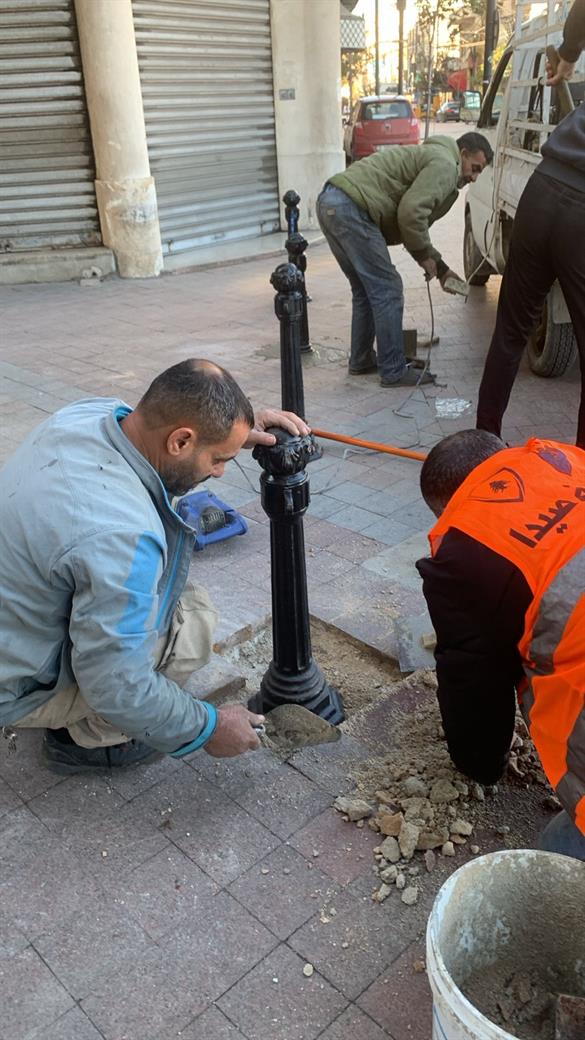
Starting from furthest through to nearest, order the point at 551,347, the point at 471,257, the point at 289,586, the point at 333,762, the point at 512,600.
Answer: the point at 471,257 < the point at 551,347 < the point at 289,586 < the point at 333,762 < the point at 512,600

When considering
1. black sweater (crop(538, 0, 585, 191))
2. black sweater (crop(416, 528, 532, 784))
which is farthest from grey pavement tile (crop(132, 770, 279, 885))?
black sweater (crop(538, 0, 585, 191))

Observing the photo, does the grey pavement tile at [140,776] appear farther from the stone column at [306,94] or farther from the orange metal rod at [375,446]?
the stone column at [306,94]

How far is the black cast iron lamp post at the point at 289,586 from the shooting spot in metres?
2.38

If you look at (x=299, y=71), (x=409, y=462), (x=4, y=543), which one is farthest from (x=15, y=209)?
(x=4, y=543)

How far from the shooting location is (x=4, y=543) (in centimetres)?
196

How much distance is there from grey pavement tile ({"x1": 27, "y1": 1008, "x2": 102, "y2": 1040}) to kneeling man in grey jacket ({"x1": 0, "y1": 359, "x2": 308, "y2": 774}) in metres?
0.59

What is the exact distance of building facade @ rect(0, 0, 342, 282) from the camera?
9.78 metres

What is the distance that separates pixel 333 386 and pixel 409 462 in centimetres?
158

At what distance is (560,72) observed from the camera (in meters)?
4.59

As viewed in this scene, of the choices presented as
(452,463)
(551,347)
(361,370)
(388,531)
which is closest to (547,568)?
(452,463)

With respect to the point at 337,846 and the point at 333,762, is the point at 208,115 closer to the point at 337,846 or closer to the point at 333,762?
the point at 333,762

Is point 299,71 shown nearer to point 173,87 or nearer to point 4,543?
point 173,87

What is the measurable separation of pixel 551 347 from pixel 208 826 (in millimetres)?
4612

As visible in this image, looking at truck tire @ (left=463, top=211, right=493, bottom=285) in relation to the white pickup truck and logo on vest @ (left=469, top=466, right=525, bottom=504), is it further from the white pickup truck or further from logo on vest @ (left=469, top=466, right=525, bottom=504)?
logo on vest @ (left=469, top=466, right=525, bottom=504)
